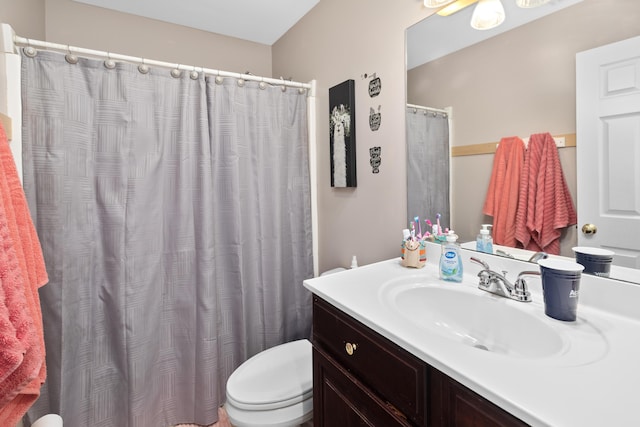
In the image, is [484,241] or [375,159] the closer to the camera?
[484,241]

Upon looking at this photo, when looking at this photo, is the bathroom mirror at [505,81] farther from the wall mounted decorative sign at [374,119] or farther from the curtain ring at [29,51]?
the curtain ring at [29,51]

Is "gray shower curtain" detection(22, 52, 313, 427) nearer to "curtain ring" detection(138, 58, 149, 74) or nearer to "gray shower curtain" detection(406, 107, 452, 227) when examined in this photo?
"curtain ring" detection(138, 58, 149, 74)

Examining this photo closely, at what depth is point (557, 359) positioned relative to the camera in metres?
0.62

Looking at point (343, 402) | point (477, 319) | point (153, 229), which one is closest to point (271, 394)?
point (343, 402)

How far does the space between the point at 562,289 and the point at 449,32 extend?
0.99m

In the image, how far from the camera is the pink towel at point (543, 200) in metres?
0.95

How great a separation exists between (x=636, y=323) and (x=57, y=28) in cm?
282

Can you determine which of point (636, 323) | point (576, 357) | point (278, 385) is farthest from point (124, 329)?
point (636, 323)

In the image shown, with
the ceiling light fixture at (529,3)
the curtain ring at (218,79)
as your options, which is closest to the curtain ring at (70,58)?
the curtain ring at (218,79)

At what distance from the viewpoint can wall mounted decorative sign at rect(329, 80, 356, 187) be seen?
1600 mm

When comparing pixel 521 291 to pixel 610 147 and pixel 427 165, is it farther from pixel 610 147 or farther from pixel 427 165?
pixel 427 165

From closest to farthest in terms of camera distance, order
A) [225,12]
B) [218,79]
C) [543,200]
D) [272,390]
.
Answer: [543,200], [272,390], [218,79], [225,12]

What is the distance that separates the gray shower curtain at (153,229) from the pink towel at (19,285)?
1.58 feet

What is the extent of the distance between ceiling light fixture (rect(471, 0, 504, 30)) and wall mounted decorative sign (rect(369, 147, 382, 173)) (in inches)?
23.3
